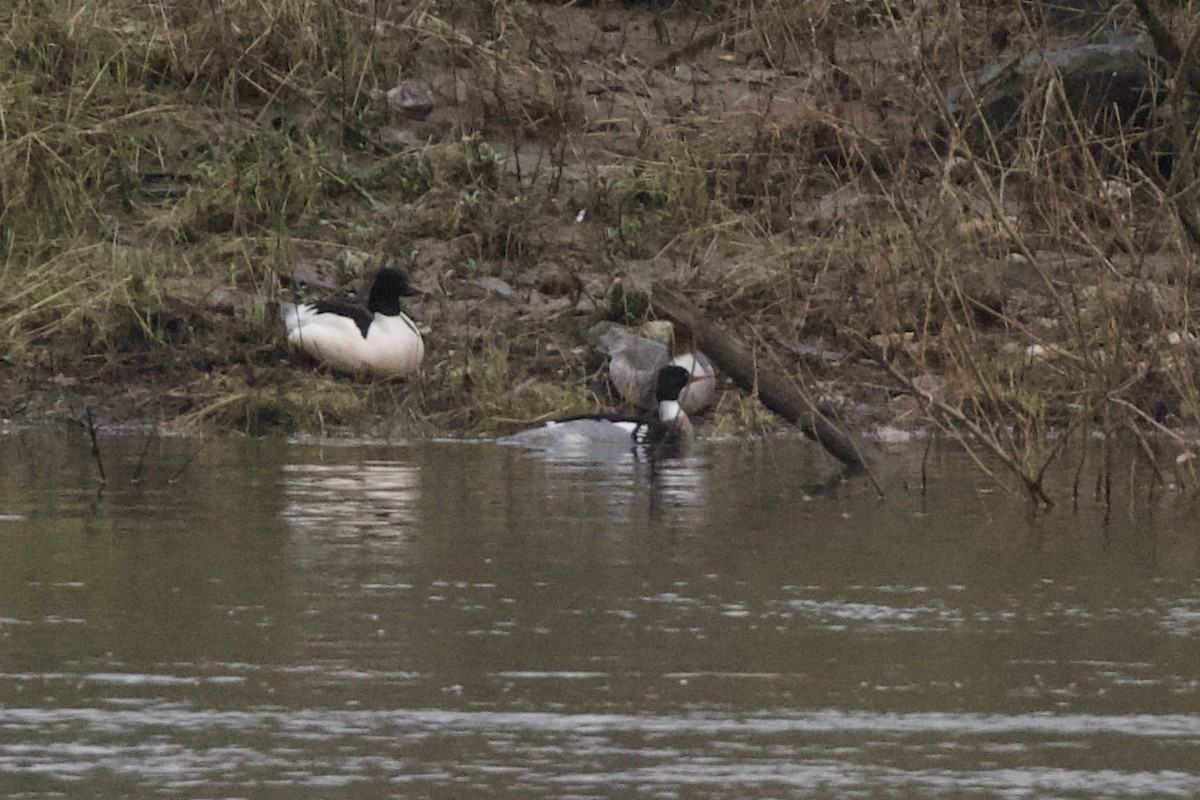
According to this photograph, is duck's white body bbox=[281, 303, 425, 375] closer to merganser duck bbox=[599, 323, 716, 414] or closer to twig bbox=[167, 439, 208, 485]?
merganser duck bbox=[599, 323, 716, 414]

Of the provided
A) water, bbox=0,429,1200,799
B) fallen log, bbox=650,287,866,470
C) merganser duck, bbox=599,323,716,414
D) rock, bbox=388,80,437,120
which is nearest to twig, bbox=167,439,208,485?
water, bbox=0,429,1200,799

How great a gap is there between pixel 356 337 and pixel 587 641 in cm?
807

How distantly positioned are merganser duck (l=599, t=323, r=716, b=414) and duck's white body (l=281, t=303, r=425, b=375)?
119 centimetres

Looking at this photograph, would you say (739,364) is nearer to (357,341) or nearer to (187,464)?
(187,464)

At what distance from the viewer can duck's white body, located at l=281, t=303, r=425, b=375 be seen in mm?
15586

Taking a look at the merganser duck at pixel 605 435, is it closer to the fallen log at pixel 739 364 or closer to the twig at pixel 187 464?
the fallen log at pixel 739 364

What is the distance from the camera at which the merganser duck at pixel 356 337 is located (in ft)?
51.2

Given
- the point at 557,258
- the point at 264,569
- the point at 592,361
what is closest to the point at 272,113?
the point at 557,258

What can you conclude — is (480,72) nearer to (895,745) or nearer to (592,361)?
(592,361)

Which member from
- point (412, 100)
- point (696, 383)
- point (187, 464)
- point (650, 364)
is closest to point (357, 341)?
point (650, 364)

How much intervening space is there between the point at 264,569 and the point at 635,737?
9.92ft

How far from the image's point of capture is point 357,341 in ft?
51.0

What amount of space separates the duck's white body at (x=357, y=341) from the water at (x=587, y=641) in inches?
136

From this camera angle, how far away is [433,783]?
19.0ft
